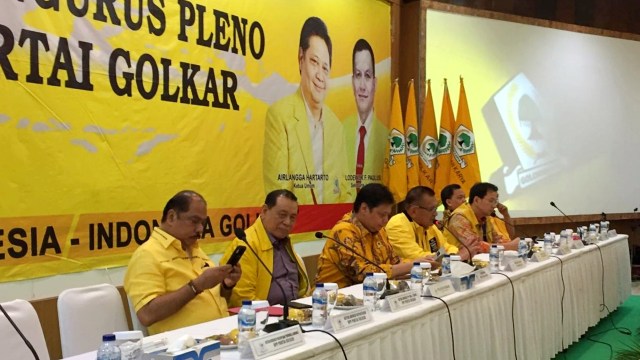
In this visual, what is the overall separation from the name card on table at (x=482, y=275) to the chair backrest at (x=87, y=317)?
5.19ft

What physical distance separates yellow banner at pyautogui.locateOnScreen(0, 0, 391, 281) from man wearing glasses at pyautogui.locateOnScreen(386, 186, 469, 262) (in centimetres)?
105

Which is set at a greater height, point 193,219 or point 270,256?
point 193,219

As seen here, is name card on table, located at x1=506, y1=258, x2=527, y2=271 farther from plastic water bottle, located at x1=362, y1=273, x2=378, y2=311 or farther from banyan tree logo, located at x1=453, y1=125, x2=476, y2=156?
banyan tree logo, located at x1=453, y1=125, x2=476, y2=156

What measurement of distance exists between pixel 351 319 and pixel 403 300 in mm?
365

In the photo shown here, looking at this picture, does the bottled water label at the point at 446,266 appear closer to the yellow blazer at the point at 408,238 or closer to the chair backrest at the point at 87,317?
the yellow blazer at the point at 408,238

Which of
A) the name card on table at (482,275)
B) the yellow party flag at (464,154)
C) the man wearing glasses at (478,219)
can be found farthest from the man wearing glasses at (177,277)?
the yellow party flag at (464,154)

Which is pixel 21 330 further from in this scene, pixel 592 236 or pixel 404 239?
pixel 592 236

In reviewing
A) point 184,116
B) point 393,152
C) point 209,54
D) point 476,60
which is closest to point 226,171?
point 184,116

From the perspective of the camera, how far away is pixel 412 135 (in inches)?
219

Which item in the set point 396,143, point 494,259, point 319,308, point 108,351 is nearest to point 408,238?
point 494,259

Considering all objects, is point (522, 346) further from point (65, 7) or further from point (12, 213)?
point (65, 7)

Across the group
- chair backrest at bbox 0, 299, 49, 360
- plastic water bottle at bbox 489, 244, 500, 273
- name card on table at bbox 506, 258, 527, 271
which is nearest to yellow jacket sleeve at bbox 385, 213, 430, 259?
plastic water bottle at bbox 489, 244, 500, 273

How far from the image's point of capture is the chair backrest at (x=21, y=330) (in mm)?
1831

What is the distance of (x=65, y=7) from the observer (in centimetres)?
293
